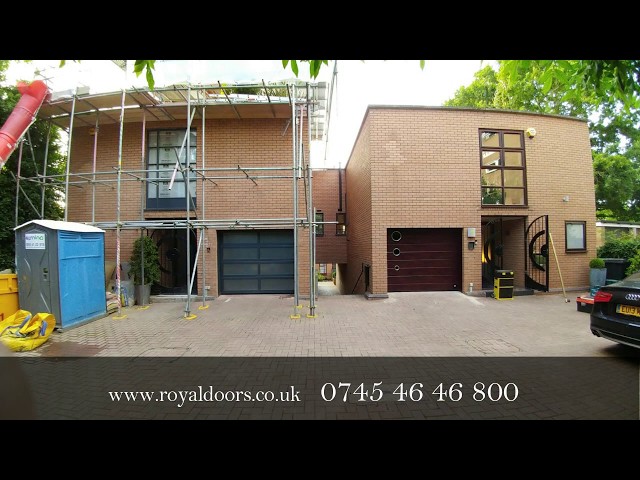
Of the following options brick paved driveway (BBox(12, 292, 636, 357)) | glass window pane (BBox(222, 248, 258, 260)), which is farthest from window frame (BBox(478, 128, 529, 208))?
glass window pane (BBox(222, 248, 258, 260))

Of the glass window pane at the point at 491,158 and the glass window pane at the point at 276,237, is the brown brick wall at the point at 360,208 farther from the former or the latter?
the glass window pane at the point at 491,158

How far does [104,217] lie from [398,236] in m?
9.68

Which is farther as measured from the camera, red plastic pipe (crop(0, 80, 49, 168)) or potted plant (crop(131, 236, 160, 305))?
potted plant (crop(131, 236, 160, 305))

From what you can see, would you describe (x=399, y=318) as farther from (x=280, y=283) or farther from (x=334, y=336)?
(x=280, y=283)

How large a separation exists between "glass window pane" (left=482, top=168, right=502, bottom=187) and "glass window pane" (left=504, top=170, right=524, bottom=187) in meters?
0.28

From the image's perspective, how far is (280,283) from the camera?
974cm

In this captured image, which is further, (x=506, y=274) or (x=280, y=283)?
(x=280, y=283)

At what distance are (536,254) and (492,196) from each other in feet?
7.85

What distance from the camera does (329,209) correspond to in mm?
16172

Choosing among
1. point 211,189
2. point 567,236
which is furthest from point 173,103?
point 567,236

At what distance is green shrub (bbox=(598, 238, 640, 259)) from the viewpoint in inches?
384

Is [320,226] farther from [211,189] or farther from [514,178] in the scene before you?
[514,178]

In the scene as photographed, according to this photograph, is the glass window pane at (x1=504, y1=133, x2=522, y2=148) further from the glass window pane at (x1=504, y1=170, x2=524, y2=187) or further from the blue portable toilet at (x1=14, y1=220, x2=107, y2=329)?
the blue portable toilet at (x1=14, y1=220, x2=107, y2=329)

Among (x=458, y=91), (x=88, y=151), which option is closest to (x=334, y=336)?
(x=88, y=151)
